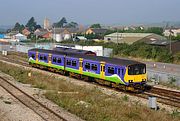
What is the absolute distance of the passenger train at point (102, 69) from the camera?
28.0m

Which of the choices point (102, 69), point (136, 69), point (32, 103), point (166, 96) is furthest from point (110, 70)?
point (32, 103)

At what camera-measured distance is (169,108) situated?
22.5m

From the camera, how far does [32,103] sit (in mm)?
21031

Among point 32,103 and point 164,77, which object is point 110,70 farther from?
point 32,103

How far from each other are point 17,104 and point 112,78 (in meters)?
10.6

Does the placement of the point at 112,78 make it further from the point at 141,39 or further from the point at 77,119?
the point at 141,39

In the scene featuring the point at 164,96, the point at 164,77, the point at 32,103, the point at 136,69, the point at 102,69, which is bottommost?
the point at 164,96

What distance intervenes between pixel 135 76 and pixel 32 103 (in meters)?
10.3

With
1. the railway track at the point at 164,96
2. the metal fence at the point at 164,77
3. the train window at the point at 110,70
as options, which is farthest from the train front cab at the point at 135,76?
the metal fence at the point at 164,77

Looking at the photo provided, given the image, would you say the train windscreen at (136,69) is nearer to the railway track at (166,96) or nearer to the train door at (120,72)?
the train door at (120,72)

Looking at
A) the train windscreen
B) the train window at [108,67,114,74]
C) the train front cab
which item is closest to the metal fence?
the train front cab

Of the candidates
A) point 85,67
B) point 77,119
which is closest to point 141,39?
point 85,67

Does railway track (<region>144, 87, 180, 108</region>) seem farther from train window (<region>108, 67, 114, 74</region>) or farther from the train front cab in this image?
train window (<region>108, 67, 114, 74</region>)

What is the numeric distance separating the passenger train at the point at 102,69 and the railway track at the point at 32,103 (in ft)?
25.6
